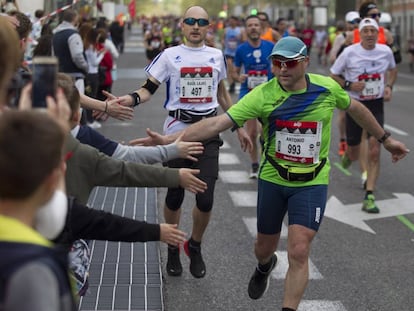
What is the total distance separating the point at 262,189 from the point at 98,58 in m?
10.7

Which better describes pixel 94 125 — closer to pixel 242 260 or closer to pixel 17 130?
pixel 242 260

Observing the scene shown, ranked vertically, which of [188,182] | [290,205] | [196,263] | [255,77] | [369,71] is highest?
[369,71]

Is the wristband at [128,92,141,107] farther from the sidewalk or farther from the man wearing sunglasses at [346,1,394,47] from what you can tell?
the man wearing sunglasses at [346,1,394,47]

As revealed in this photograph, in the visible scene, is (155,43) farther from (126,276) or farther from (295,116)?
(295,116)

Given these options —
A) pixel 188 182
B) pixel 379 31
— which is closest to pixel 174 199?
pixel 188 182

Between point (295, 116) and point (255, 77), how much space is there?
562cm

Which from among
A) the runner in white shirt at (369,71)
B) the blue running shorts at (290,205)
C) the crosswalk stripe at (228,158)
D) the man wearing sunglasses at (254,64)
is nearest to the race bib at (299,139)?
the blue running shorts at (290,205)

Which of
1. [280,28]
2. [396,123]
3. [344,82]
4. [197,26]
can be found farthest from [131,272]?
[280,28]

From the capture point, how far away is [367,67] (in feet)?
31.9

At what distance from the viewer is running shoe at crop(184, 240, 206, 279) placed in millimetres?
6680

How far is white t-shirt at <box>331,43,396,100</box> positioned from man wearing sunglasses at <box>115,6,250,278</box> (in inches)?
121

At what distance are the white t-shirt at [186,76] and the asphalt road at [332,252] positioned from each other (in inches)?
49.5

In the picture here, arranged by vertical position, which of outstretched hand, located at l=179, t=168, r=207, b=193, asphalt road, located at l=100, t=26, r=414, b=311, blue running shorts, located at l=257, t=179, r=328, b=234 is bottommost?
asphalt road, located at l=100, t=26, r=414, b=311

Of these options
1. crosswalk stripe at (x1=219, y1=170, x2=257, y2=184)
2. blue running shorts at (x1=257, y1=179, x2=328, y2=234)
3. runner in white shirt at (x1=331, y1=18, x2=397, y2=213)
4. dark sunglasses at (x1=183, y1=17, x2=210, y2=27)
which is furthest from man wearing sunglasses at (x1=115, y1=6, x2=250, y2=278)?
crosswalk stripe at (x1=219, y1=170, x2=257, y2=184)
